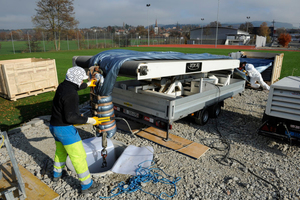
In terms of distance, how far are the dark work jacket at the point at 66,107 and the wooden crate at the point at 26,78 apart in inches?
253

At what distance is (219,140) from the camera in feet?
18.1

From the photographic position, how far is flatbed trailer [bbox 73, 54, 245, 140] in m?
4.49

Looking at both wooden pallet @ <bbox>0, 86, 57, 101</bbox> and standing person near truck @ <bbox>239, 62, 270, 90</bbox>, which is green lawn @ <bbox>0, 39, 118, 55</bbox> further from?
standing person near truck @ <bbox>239, 62, 270, 90</bbox>

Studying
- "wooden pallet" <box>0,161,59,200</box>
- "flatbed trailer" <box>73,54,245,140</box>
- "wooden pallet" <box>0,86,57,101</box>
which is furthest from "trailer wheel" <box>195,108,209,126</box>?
"wooden pallet" <box>0,86,57,101</box>

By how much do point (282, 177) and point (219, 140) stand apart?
167cm

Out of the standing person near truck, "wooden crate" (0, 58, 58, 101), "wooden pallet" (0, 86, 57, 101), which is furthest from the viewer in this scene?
the standing person near truck

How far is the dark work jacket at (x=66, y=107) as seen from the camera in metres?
3.22

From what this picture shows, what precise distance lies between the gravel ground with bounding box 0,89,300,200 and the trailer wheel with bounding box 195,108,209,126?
17 centimetres

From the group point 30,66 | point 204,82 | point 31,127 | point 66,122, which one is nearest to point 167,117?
point 66,122

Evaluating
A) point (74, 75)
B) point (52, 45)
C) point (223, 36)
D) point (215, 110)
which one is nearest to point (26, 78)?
point (74, 75)

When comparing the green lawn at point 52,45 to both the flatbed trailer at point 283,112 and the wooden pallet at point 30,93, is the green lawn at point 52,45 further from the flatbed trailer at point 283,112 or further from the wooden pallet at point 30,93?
the flatbed trailer at point 283,112

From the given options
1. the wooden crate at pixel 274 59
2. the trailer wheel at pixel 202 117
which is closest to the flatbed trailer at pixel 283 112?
the trailer wheel at pixel 202 117

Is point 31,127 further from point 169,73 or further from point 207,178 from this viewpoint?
point 207,178

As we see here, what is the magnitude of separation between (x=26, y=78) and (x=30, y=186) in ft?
21.4
